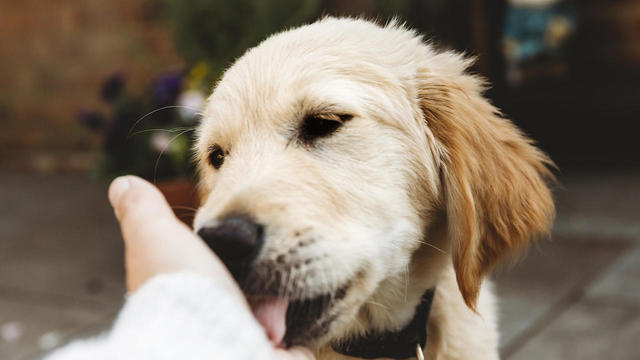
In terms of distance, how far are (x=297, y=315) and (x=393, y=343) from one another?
51 cm

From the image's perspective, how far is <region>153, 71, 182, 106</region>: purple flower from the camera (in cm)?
569

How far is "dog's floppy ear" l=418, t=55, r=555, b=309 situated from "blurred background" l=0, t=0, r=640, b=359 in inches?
52.7

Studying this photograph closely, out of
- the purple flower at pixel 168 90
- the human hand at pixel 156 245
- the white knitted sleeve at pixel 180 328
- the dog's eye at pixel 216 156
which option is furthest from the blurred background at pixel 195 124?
the white knitted sleeve at pixel 180 328

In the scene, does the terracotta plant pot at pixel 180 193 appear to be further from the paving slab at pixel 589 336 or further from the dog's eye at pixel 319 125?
the dog's eye at pixel 319 125

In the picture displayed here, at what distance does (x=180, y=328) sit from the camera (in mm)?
1211

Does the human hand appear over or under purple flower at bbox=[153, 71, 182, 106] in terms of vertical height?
over

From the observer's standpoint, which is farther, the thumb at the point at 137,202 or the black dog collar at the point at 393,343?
the black dog collar at the point at 393,343

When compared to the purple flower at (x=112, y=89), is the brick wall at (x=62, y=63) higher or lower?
lower

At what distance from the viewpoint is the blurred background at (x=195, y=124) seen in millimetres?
4711

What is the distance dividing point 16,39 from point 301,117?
36.5 ft

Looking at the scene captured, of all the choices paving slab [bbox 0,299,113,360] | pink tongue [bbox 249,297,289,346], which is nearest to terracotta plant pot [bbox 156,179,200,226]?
paving slab [bbox 0,299,113,360]

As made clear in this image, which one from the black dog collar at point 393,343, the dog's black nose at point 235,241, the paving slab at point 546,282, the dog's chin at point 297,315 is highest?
the dog's black nose at point 235,241

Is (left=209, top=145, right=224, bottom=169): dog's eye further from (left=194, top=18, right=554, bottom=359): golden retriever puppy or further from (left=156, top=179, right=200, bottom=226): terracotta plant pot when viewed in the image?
(left=156, top=179, right=200, bottom=226): terracotta plant pot

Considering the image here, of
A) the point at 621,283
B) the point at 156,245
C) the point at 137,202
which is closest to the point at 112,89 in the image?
the point at 621,283
